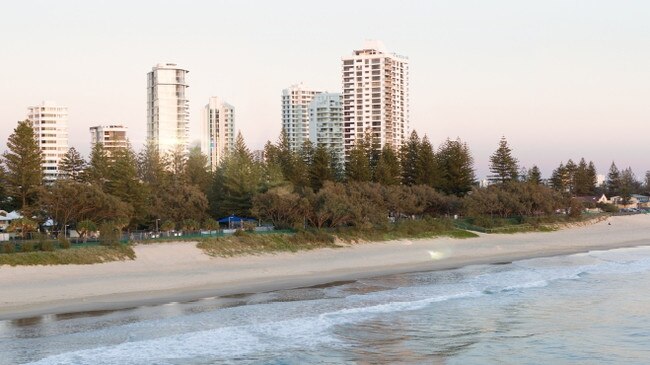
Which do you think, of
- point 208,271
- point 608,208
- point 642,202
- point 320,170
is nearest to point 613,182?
point 642,202

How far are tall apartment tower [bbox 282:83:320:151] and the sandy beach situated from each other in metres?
123

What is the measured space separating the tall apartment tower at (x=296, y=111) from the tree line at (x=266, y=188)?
91658 millimetres

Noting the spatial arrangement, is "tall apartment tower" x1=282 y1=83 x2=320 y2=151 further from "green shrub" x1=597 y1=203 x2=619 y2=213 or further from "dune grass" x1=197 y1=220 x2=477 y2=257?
"dune grass" x1=197 y1=220 x2=477 y2=257

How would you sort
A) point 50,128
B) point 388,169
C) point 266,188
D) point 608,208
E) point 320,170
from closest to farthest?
point 266,188 < point 320,170 < point 388,169 < point 608,208 < point 50,128

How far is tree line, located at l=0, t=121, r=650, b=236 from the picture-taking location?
4344 centimetres

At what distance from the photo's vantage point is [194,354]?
1748 centimetres

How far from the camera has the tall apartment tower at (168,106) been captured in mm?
147875

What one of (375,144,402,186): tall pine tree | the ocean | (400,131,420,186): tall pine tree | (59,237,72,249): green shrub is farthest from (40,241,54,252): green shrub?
(400,131,420,186): tall pine tree

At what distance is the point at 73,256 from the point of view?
31531mm

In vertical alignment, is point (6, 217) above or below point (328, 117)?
below

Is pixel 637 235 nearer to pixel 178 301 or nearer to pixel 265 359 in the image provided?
pixel 178 301

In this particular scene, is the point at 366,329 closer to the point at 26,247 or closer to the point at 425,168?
the point at 26,247

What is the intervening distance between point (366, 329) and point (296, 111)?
162581mm

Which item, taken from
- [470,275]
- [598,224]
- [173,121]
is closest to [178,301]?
[470,275]
